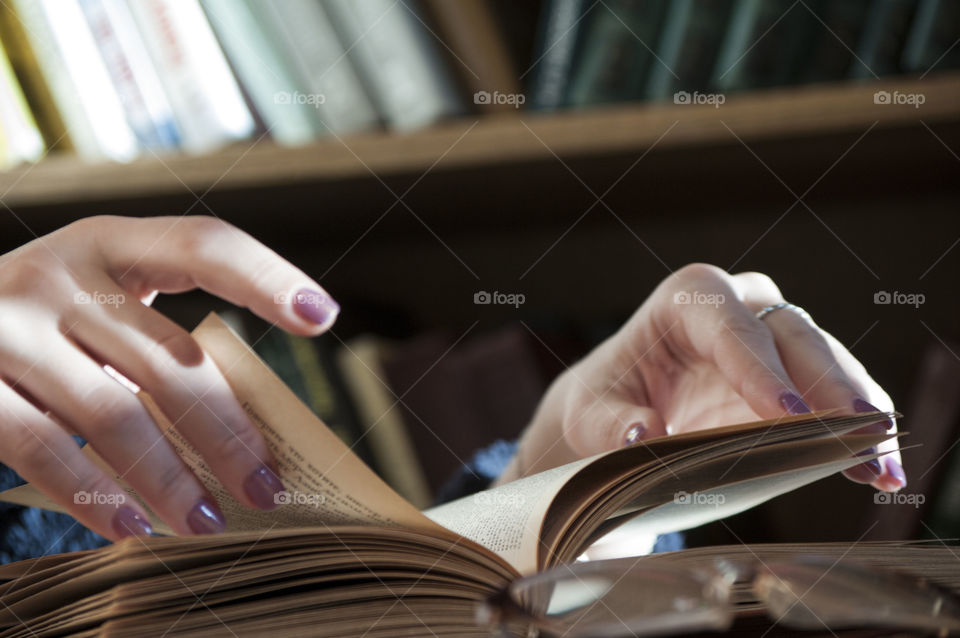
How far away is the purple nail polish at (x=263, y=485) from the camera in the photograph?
0.40m

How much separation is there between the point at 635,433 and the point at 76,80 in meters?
0.84

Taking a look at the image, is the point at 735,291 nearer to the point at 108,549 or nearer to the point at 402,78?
the point at 108,549

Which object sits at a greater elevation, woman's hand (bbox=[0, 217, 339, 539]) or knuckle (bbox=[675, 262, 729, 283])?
knuckle (bbox=[675, 262, 729, 283])

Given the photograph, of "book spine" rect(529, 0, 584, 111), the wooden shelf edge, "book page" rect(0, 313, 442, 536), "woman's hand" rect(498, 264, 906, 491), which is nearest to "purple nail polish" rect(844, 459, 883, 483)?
"woman's hand" rect(498, 264, 906, 491)

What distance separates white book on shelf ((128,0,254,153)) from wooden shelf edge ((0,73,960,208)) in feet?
0.10

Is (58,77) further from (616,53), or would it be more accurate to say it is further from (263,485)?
(263,485)

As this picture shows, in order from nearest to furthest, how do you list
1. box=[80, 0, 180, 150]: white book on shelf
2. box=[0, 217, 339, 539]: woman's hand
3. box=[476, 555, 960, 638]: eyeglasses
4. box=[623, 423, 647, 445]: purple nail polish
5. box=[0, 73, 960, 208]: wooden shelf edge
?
box=[476, 555, 960, 638]: eyeglasses → box=[0, 217, 339, 539]: woman's hand → box=[623, 423, 647, 445]: purple nail polish → box=[0, 73, 960, 208]: wooden shelf edge → box=[80, 0, 180, 150]: white book on shelf

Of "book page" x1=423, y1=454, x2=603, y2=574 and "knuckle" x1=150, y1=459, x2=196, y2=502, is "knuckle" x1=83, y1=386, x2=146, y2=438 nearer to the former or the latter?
"knuckle" x1=150, y1=459, x2=196, y2=502

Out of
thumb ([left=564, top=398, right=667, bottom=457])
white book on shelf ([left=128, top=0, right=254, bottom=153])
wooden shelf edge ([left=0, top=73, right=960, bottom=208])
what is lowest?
thumb ([left=564, top=398, right=667, bottom=457])

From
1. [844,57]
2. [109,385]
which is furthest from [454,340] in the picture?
[109,385]

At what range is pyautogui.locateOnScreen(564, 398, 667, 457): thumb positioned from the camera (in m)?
0.53

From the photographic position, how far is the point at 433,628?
36cm

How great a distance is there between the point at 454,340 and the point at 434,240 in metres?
0.23

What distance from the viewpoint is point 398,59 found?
965 millimetres
